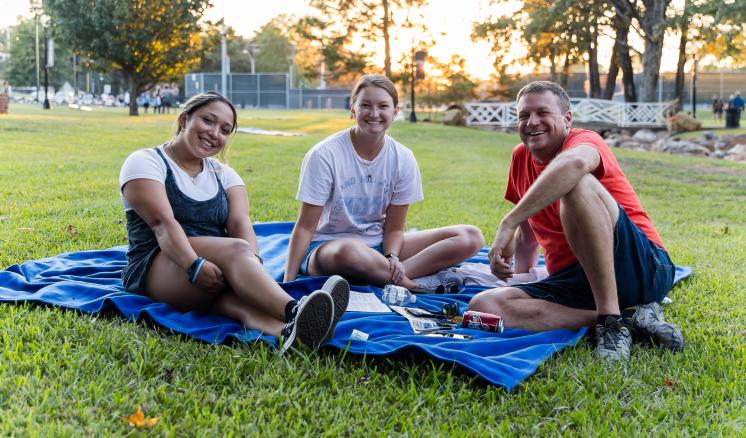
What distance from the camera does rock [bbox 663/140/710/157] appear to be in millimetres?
23111

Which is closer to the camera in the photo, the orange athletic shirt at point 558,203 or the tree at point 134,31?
the orange athletic shirt at point 558,203

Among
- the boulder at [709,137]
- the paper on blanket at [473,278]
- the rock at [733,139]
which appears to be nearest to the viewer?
the paper on blanket at [473,278]

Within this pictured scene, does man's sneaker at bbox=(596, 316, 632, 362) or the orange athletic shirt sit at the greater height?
the orange athletic shirt

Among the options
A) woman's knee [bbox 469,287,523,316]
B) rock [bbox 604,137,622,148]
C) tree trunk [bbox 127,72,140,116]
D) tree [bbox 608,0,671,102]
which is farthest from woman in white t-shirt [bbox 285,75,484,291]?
tree trunk [bbox 127,72,140,116]

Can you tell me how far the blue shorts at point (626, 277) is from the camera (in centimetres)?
365

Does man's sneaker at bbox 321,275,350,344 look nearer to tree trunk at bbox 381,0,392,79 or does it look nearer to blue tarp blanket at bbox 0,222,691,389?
blue tarp blanket at bbox 0,222,691,389

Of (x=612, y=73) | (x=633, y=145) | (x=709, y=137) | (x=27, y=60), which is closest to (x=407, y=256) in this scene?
(x=633, y=145)

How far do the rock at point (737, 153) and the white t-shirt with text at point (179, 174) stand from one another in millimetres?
20194

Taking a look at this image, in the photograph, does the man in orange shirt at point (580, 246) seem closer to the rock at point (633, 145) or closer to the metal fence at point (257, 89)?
the rock at point (633, 145)

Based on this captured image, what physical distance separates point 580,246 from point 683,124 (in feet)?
95.6

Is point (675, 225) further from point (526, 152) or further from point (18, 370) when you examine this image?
point (18, 370)

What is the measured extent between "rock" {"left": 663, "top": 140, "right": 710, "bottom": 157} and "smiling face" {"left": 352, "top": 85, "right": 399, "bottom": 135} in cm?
2087

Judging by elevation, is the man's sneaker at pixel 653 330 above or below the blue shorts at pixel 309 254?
below

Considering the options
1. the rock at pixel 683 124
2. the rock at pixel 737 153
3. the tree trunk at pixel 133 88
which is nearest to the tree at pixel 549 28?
the rock at pixel 683 124
